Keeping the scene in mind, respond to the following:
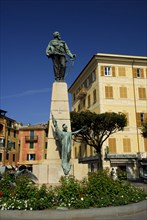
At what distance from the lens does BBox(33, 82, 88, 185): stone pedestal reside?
10023 mm

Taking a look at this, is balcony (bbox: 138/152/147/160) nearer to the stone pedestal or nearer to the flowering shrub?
the stone pedestal

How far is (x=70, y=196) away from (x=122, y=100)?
29.5 meters

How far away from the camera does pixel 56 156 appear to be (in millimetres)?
10609

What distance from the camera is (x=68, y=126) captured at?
11109mm

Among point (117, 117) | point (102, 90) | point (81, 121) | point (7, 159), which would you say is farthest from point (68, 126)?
point (7, 159)

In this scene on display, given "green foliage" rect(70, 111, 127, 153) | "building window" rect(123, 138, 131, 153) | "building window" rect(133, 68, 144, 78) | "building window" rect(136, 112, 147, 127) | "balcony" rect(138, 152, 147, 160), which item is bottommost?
"balcony" rect(138, 152, 147, 160)

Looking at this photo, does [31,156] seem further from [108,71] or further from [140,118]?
[140,118]

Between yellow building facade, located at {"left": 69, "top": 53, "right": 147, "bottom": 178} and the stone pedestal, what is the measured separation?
73.2ft

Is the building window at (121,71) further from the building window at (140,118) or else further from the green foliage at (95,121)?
the green foliage at (95,121)

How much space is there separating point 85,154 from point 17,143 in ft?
73.8

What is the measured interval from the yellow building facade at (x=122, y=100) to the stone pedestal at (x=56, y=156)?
22300mm

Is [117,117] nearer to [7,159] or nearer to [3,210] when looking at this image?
[3,210]

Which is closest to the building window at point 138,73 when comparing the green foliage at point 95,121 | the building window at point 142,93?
the building window at point 142,93

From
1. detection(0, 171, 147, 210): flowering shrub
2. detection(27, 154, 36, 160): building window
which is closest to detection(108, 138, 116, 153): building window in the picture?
detection(0, 171, 147, 210): flowering shrub
